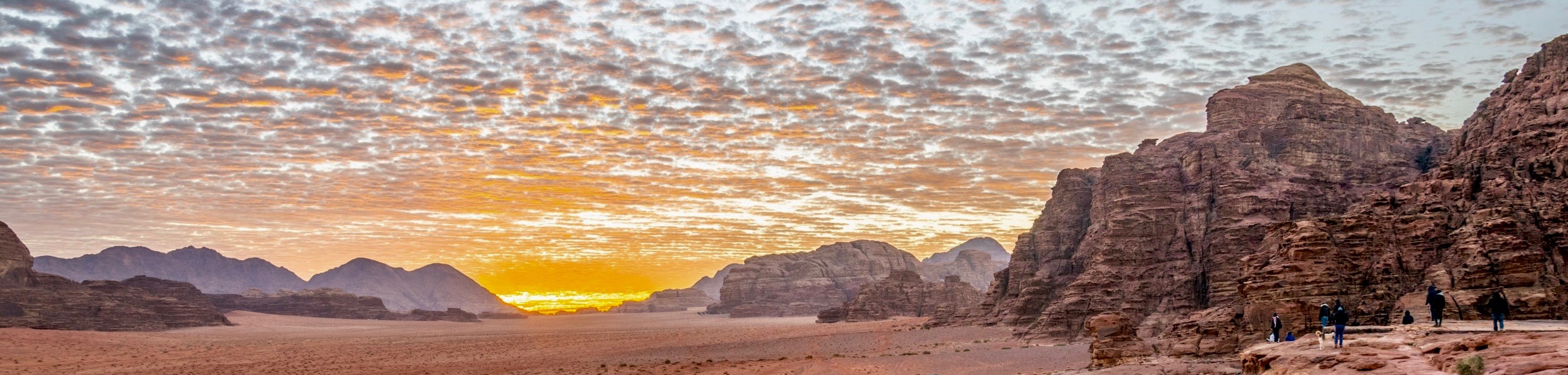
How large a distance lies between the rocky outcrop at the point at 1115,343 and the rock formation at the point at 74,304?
79.1m

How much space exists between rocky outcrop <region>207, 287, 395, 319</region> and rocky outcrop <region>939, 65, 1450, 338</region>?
107374mm

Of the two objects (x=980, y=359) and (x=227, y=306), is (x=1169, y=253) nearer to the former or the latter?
(x=980, y=359)

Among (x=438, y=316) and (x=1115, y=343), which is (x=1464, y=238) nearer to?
(x=1115, y=343)

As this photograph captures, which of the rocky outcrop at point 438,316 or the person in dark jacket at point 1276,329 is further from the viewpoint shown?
the rocky outcrop at point 438,316

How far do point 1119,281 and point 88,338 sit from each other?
65.9m

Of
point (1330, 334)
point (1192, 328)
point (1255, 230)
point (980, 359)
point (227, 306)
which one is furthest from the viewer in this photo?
point (227, 306)

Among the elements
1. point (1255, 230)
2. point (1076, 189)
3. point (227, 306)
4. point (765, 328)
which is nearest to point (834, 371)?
point (1255, 230)

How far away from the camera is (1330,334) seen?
2061 cm

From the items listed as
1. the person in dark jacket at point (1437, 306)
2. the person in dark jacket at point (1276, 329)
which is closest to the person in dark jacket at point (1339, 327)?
the person in dark jacket at point (1437, 306)

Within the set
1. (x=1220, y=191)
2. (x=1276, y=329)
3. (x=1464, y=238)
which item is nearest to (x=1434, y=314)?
(x=1276, y=329)

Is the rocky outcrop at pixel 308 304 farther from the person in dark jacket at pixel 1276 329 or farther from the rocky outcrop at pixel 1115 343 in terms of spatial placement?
the person in dark jacket at pixel 1276 329

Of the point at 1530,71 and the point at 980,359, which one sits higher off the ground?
the point at 1530,71

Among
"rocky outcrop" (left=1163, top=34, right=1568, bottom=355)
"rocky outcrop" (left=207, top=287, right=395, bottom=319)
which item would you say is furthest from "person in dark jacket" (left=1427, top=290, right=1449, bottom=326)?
"rocky outcrop" (left=207, top=287, right=395, bottom=319)

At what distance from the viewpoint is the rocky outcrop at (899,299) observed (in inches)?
4077
